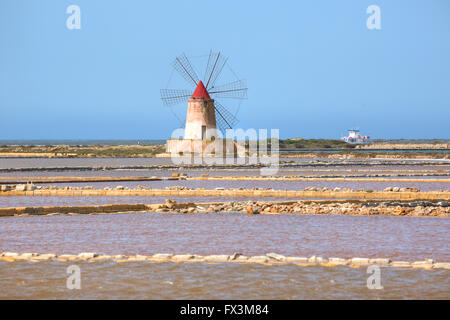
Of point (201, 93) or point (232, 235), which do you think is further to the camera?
point (201, 93)

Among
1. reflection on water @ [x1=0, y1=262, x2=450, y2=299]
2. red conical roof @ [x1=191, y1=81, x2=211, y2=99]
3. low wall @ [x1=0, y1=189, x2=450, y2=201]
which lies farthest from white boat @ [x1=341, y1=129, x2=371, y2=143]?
reflection on water @ [x1=0, y1=262, x2=450, y2=299]

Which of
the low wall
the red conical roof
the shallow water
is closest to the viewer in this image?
the shallow water

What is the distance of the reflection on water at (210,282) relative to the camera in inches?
347

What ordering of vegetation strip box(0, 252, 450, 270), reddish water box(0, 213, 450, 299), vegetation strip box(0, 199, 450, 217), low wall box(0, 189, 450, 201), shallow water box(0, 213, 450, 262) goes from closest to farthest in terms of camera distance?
reddish water box(0, 213, 450, 299)
vegetation strip box(0, 252, 450, 270)
shallow water box(0, 213, 450, 262)
vegetation strip box(0, 199, 450, 217)
low wall box(0, 189, 450, 201)

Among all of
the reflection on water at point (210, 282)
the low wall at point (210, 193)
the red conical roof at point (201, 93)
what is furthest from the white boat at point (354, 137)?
the reflection on water at point (210, 282)

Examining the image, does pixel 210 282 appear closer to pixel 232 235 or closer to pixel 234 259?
pixel 234 259

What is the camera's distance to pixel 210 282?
9477 millimetres

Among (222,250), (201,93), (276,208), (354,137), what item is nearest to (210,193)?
(276,208)

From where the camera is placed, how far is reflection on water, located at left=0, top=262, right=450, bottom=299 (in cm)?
880

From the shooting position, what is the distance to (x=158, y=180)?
109ft

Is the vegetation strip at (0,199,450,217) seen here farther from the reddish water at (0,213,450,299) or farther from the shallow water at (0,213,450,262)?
the reddish water at (0,213,450,299)

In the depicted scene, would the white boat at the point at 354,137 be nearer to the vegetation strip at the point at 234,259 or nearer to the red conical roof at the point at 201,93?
the red conical roof at the point at 201,93

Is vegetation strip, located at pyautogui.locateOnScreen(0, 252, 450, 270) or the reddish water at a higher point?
vegetation strip, located at pyautogui.locateOnScreen(0, 252, 450, 270)

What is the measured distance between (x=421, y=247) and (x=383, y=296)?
409 cm
